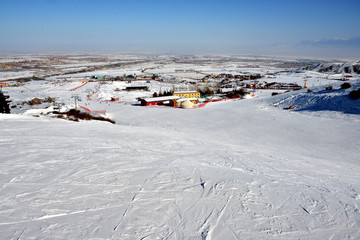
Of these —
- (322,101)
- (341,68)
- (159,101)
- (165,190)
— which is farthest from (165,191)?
(341,68)

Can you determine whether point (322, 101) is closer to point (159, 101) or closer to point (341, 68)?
point (159, 101)

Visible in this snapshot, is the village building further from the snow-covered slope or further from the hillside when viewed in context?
the hillside

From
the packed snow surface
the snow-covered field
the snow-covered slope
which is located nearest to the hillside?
the snow-covered slope

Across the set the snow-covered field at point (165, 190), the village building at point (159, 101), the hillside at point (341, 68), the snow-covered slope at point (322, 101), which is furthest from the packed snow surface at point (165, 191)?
the hillside at point (341, 68)

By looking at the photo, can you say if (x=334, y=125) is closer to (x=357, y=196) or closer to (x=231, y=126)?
(x=231, y=126)

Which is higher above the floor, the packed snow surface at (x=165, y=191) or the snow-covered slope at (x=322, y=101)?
the packed snow surface at (x=165, y=191)

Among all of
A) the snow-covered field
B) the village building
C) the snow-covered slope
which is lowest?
the village building

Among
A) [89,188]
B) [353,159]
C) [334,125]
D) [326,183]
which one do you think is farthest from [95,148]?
[334,125]

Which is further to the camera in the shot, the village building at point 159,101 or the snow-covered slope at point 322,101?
the village building at point 159,101

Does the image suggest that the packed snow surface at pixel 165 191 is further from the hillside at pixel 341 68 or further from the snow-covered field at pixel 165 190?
the hillside at pixel 341 68
